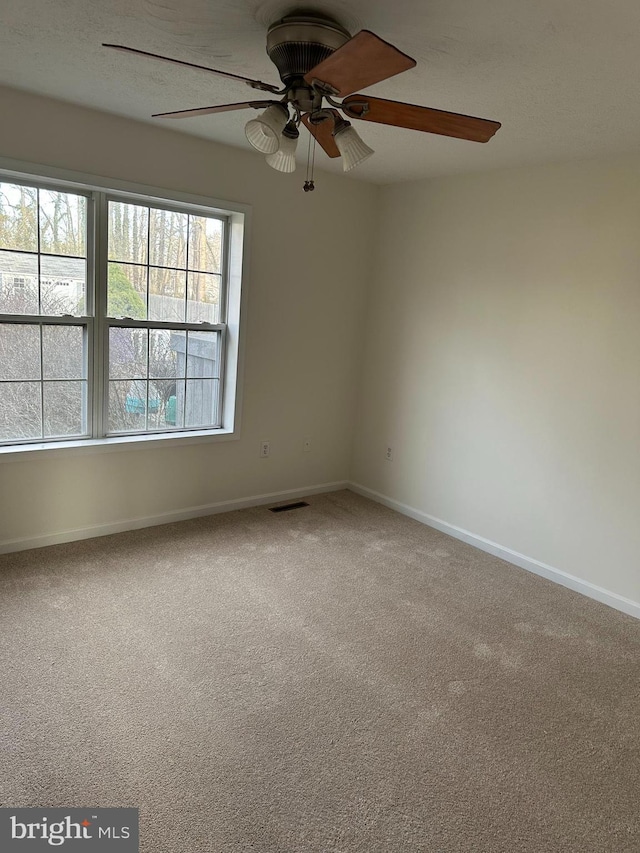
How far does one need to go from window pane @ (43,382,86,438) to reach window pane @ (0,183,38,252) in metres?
0.76

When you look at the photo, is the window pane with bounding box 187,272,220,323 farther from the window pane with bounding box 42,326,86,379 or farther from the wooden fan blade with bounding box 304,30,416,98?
the wooden fan blade with bounding box 304,30,416,98

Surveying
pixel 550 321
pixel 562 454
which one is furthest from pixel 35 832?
pixel 550 321

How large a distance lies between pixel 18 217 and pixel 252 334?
151 centimetres

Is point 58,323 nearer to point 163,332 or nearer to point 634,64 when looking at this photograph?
point 163,332

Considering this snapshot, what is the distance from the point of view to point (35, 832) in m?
1.63

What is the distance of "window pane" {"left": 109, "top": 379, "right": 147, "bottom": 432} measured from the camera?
358 centimetres

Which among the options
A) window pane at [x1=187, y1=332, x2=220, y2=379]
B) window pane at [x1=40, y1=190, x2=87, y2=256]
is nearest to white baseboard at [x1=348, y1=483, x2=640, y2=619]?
window pane at [x1=187, y1=332, x2=220, y2=379]

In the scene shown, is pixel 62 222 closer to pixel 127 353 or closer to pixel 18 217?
pixel 18 217

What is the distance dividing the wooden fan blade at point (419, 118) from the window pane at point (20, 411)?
2354 millimetres

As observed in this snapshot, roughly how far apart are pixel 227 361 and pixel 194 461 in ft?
2.33

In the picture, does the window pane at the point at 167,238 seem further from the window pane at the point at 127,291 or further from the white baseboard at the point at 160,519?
→ the white baseboard at the point at 160,519

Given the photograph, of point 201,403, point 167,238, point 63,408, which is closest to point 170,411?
point 201,403

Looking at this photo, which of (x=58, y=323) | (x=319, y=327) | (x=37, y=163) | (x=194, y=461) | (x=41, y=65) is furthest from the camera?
(x=319, y=327)

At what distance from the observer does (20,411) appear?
128 inches
